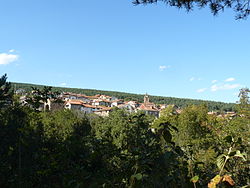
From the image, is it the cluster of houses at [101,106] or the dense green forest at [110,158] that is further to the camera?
the cluster of houses at [101,106]

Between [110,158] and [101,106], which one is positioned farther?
[101,106]

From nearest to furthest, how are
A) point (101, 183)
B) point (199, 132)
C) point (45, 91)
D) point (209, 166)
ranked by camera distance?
point (101, 183) → point (209, 166) → point (45, 91) → point (199, 132)

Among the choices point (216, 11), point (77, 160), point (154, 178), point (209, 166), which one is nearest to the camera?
point (154, 178)

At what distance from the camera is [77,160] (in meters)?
2.62

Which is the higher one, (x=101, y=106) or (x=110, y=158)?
(x=110, y=158)

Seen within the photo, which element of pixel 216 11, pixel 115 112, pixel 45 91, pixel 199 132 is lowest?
pixel 199 132

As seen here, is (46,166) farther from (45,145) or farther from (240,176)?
(240,176)

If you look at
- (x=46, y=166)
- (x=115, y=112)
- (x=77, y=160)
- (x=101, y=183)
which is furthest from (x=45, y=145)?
(x=115, y=112)

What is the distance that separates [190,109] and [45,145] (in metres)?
32.6

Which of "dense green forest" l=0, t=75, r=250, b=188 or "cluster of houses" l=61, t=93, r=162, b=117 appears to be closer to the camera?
"dense green forest" l=0, t=75, r=250, b=188

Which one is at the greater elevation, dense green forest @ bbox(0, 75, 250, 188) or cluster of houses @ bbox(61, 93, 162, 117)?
dense green forest @ bbox(0, 75, 250, 188)

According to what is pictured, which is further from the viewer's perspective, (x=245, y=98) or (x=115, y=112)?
(x=245, y=98)

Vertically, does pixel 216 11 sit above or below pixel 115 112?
above

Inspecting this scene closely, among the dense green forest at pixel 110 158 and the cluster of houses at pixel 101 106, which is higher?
the dense green forest at pixel 110 158
